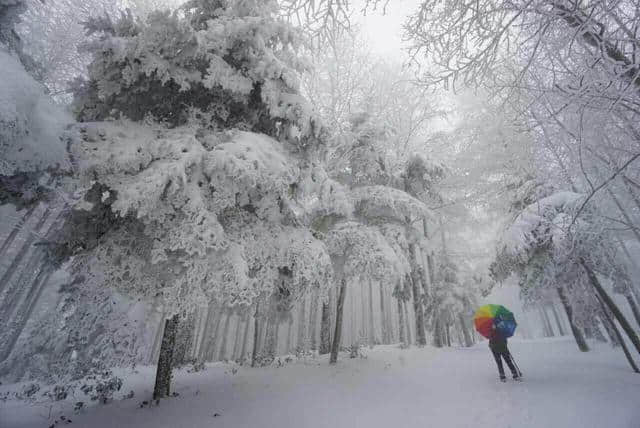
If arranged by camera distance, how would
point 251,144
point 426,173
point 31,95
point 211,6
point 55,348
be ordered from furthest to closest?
point 55,348 < point 426,173 < point 211,6 < point 251,144 < point 31,95

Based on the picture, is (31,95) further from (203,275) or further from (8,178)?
(203,275)

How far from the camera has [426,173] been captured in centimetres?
1026

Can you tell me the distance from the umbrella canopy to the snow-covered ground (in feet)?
3.24

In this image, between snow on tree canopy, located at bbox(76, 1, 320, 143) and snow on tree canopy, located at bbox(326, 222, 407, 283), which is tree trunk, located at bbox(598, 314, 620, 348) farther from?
snow on tree canopy, located at bbox(76, 1, 320, 143)

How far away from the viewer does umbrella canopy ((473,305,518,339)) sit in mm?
6301

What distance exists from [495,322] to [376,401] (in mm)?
3089

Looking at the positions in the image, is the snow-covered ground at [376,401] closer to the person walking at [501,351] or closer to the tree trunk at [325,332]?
the person walking at [501,351]

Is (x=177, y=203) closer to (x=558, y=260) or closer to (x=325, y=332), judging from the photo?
(x=558, y=260)

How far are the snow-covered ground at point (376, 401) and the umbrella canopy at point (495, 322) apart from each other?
0.99 meters

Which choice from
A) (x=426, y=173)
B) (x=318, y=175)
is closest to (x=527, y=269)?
(x=426, y=173)

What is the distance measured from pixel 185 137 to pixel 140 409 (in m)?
4.44

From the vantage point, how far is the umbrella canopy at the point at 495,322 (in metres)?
6.30

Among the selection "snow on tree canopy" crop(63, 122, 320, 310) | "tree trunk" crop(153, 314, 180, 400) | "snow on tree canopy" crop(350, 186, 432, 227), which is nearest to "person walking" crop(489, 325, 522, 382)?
"snow on tree canopy" crop(350, 186, 432, 227)

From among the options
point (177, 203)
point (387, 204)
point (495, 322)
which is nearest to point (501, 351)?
point (495, 322)
